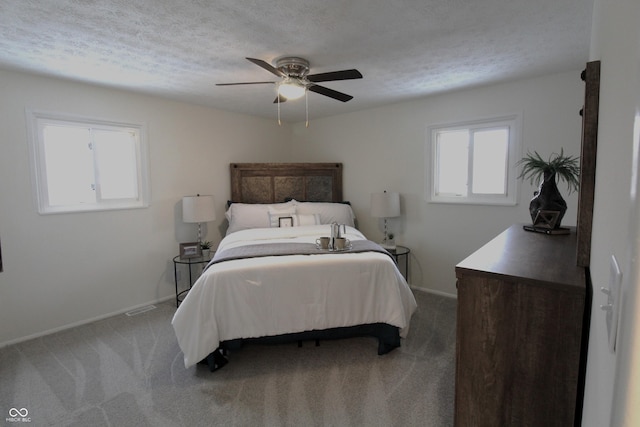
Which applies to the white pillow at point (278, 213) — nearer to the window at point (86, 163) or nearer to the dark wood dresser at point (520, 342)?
the window at point (86, 163)

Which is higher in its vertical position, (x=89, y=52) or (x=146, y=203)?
(x=89, y=52)

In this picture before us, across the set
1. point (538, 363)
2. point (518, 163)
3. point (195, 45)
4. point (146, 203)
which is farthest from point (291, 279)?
point (518, 163)

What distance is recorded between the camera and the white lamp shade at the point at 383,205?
155 inches

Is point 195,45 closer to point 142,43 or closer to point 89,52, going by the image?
point 142,43

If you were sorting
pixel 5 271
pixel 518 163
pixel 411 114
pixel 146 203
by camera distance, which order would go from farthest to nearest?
pixel 411 114
pixel 146 203
pixel 518 163
pixel 5 271

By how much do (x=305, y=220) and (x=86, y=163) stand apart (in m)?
2.48

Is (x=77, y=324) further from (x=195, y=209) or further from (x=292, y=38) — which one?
(x=292, y=38)

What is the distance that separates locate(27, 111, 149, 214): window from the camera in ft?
9.96

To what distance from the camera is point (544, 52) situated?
251cm

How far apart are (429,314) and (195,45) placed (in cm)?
327

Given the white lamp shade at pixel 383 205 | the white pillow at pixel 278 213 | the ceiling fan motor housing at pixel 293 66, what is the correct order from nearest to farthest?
1. the ceiling fan motor housing at pixel 293 66
2. the white lamp shade at pixel 383 205
3. the white pillow at pixel 278 213

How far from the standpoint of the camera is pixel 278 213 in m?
4.15

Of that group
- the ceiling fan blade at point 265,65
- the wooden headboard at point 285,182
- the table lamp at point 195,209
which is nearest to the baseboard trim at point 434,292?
the wooden headboard at point 285,182

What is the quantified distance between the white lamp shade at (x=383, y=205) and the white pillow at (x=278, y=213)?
107cm
